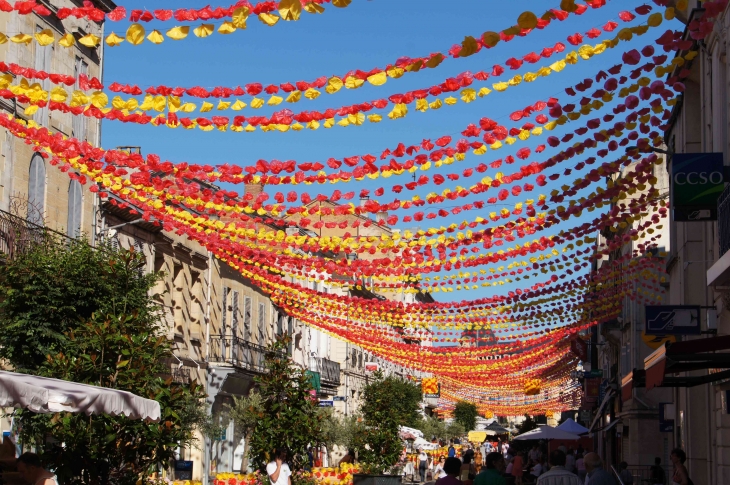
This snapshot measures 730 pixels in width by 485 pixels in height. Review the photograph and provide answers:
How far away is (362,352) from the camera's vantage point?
204ft

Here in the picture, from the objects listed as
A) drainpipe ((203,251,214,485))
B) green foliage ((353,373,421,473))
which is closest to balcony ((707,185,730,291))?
green foliage ((353,373,421,473))

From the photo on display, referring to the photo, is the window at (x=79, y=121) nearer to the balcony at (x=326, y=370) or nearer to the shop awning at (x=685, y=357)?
the shop awning at (x=685, y=357)

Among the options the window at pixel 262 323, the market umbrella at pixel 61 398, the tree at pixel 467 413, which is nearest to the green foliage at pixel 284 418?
the market umbrella at pixel 61 398

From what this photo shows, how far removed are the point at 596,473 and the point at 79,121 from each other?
18.3m

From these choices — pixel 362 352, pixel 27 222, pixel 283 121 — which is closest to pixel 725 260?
pixel 283 121

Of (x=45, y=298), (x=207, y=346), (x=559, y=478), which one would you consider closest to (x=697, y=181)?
(x=559, y=478)

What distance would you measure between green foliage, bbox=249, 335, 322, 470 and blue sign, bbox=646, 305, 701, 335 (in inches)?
339

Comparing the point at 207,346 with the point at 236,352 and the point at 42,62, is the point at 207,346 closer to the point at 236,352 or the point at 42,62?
the point at 236,352

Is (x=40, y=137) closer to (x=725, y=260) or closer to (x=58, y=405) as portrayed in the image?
Result: (x=58, y=405)

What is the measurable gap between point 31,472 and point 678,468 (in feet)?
27.9

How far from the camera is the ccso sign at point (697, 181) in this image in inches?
579

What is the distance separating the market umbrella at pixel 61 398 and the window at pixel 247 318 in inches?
1076

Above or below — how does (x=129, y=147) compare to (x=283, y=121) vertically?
above

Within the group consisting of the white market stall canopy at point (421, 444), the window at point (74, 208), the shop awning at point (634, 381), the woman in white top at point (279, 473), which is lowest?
the white market stall canopy at point (421, 444)
